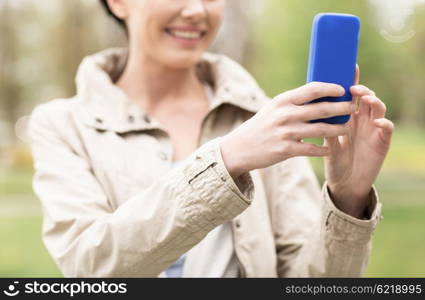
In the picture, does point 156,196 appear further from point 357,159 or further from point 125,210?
point 357,159

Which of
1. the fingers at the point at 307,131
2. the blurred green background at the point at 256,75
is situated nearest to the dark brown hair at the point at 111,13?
the fingers at the point at 307,131

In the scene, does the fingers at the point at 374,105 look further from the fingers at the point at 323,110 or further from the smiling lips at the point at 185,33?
the smiling lips at the point at 185,33

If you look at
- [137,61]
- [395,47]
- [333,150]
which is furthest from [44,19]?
[333,150]

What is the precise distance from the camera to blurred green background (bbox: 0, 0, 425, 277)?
20.1 ft

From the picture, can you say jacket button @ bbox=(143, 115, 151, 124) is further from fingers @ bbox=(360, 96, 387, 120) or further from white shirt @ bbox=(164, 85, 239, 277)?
fingers @ bbox=(360, 96, 387, 120)

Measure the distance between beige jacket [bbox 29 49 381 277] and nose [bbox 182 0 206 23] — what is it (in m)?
0.23

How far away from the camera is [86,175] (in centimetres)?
177

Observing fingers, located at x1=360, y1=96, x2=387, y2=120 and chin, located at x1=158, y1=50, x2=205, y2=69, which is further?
chin, located at x1=158, y1=50, x2=205, y2=69

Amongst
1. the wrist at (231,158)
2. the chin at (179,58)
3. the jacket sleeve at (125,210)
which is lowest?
the jacket sleeve at (125,210)

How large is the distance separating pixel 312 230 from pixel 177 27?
0.67 m

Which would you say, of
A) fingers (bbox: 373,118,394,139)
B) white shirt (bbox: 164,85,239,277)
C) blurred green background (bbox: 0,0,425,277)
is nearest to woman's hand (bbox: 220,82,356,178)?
fingers (bbox: 373,118,394,139)

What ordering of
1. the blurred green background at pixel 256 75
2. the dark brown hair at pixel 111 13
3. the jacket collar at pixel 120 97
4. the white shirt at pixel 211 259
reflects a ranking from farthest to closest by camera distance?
1. the blurred green background at pixel 256 75
2. the dark brown hair at pixel 111 13
3. the jacket collar at pixel 120 97
4. the white shirt at pixel 211 259

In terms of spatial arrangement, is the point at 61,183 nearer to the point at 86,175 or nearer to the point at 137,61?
the point at 86,175

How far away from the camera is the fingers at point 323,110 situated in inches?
50.3
